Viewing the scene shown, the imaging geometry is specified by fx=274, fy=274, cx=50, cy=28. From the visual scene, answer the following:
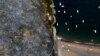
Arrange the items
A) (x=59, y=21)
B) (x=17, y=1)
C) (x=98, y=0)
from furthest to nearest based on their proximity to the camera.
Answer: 1. (x=59, y=21)
2. (x=98, y=0)
3. (x=17, y=1)

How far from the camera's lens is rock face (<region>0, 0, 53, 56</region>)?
3.60 feet

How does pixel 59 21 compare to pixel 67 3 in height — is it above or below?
below

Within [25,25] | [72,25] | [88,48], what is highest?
[25,25]

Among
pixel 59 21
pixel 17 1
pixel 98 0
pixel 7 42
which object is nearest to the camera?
pixel 7 42

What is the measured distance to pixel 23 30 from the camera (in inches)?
44.8

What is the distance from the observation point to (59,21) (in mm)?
2156

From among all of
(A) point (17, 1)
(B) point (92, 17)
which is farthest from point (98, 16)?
(A) point (17, 1)

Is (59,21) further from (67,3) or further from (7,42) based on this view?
(7,42)

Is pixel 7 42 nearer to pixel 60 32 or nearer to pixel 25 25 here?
pixel 25 25

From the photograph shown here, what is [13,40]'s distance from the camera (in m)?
1.11

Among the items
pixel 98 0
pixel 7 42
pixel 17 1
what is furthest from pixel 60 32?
pixel 7 42

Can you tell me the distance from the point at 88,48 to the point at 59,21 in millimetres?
312

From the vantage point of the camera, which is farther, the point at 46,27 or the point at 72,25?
the point at 72,25

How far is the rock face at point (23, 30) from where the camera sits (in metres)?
1.10
